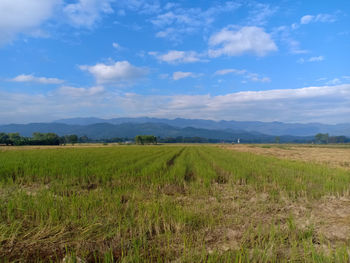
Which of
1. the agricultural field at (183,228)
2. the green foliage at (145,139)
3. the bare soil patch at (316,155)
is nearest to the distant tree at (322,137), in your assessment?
the green foliage at (145,139)

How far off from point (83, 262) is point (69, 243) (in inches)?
28.4

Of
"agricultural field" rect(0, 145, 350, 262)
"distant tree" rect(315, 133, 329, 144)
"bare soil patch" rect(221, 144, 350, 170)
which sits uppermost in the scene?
"distant tree" rect(315, 133, 329, 144)

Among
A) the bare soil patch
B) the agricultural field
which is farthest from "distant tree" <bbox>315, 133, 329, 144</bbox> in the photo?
the agricultural field

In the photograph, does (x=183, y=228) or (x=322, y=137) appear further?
(x=322, y=137)

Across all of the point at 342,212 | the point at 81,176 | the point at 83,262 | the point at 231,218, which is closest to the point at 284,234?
the point at 231,218

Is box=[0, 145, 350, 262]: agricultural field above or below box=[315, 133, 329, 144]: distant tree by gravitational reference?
below

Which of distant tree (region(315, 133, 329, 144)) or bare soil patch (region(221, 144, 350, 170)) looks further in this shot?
distant tree (region(315, 133, 329, 144))

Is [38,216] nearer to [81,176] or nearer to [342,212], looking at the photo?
[81,176]

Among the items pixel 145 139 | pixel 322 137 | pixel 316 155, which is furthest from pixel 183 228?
pixel 322 137

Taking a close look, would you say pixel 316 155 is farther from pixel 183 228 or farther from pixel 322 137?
pixel 322 137

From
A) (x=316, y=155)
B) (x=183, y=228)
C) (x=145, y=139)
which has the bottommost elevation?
(x=316, y=155)

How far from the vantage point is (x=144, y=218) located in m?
4.48

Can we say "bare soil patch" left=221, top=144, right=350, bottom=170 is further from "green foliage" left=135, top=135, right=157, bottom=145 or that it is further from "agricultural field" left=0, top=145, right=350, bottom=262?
"green foliage" left=135, top=135, right=157, bottom=145

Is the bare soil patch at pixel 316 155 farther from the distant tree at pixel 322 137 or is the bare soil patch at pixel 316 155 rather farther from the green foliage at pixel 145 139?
the distant tree at pixel 322 137
